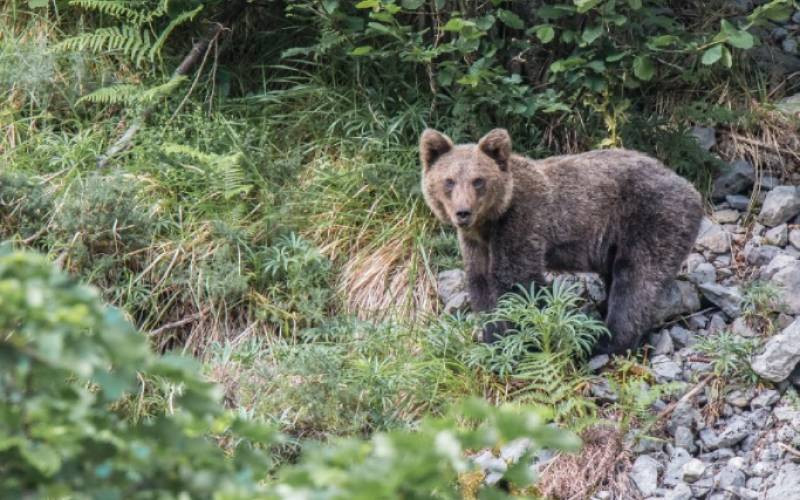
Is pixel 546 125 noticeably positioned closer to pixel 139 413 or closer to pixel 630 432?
pixel 630 432

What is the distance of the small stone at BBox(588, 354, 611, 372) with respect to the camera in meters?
7.03

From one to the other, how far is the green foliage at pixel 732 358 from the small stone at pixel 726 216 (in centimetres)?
159

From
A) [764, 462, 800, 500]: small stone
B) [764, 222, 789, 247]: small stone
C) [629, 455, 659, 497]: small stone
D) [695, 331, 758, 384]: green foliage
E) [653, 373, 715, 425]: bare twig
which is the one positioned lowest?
[629, 455, 659, 497]: small stone

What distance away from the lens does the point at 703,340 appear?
690cm

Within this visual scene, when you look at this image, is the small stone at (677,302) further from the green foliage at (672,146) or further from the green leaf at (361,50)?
the green leaf at (361,50)

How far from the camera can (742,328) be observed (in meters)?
7.05

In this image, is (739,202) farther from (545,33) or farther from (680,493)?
(680,493)

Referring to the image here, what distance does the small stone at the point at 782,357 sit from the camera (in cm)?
640

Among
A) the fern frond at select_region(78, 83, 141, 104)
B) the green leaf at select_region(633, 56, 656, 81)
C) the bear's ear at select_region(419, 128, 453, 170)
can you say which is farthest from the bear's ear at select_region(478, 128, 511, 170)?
the fern frond at select_region(78, 83, 141, 104)

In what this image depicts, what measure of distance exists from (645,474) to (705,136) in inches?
129

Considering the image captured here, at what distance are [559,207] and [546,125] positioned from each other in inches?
58.9

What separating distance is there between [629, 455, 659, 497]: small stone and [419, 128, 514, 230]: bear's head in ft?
5.52

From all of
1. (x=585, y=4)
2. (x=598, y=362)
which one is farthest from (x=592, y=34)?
(x=598, y=362)

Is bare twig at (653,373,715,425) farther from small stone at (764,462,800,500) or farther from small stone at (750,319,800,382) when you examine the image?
small stone at (764,462,800,500)
